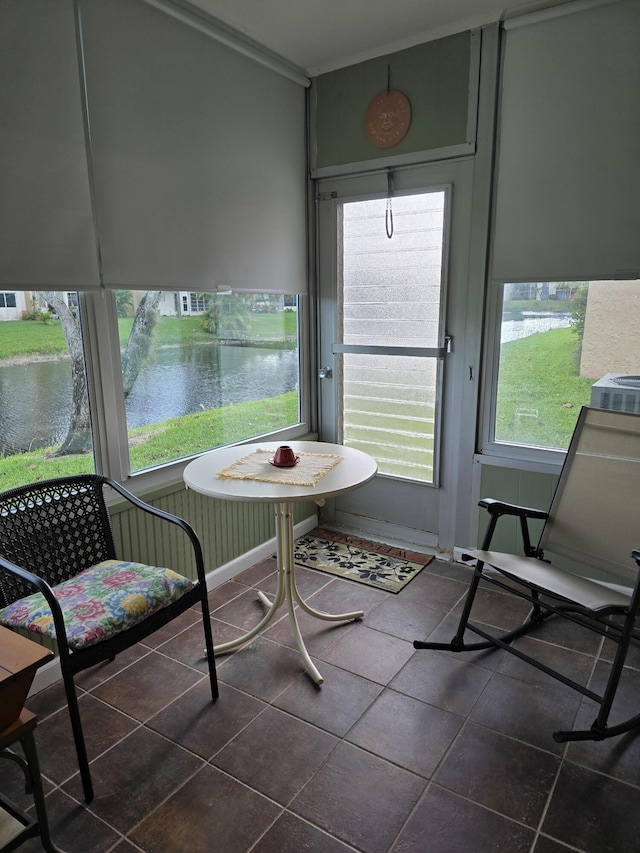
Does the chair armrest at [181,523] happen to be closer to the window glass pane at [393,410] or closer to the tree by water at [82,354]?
the tree by water at [82,354]

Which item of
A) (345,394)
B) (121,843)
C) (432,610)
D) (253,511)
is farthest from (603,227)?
(121,843)

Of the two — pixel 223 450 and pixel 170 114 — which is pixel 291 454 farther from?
pixel 170 114

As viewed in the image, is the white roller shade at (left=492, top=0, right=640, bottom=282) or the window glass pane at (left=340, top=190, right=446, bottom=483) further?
the window glass pane at (left=340, top=190, right=446, bottom=483)

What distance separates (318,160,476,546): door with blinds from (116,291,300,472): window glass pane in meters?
0.34

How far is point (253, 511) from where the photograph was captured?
10.5 ft

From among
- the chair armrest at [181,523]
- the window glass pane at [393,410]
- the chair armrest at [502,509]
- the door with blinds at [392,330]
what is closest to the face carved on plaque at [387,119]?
the door with blinds at [392,330]

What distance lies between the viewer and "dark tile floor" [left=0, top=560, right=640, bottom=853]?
1.59 metres

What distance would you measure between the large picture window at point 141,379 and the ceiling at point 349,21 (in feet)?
4.17

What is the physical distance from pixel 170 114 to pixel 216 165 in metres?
0.32

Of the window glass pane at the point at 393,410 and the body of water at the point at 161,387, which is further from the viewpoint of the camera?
the window glass pane at the point at 393,410

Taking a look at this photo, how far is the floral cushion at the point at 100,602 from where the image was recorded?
1715 millimetres

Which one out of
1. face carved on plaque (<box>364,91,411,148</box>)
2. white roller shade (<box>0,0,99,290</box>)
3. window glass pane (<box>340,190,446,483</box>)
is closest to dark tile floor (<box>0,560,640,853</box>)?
window glass pane (<box>340,190,446,483</box>)

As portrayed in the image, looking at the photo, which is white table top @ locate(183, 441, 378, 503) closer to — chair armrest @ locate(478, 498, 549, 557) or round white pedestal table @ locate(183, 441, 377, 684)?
round white pedestal table @ locate(183, 441, 377, 684)

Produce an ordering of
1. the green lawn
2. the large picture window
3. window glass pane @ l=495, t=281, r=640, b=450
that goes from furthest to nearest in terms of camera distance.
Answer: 1. the green lawn
2. window glass pane @ l=495, t=281, r=640, b=450
3. the large picture window
